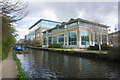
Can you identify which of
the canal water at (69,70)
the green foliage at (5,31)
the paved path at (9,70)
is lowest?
the canal water at (69,70)

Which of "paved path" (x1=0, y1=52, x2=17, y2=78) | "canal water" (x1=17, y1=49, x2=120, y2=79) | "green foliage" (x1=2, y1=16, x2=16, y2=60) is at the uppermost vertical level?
"green foliage" (x1=2, y1=16, x2=16, y2=60)

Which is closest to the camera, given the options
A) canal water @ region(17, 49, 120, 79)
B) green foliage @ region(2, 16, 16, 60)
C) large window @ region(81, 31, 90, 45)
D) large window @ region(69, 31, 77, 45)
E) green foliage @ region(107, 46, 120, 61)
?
green foliage @ region(2, 16, 16, 60)

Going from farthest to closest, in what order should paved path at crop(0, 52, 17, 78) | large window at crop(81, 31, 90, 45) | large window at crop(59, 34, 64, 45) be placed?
1. large window at crop(59, 34, 64, 45)
2. large window at crop(81, 31, 90, 45)
3. paved path at crop(0, 52, 17, 78)

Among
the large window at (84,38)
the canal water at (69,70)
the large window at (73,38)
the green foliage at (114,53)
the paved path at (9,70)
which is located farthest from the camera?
the large window at (73,38)

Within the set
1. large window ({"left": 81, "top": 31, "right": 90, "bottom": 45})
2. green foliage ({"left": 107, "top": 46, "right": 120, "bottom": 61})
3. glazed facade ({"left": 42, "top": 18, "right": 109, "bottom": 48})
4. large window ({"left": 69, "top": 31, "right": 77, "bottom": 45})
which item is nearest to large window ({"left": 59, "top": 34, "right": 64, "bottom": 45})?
glazed facade ({"left": 42, "top": 18, "right": 109, "bottom": 48})

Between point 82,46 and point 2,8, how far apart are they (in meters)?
35.1

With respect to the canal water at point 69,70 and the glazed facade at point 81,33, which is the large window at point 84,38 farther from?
the canal water at point 69,70

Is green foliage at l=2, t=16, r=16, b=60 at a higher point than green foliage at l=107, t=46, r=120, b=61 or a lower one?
higher

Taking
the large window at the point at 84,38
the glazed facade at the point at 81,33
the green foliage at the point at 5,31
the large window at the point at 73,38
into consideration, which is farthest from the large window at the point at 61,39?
the green foliage at the point at 5,31

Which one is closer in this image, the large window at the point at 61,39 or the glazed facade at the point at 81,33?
the glazed facade at the point at 81,33

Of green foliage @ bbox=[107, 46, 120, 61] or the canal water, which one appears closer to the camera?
the canal water

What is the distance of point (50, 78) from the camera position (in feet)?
25.5

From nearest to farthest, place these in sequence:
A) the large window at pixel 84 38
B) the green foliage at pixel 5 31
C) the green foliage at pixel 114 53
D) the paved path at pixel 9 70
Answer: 1. the green foliage at pixel 5 31
2. the paved path at pixel 9 70
3. the green foliage at pixel 114 53
4. the large window at pixel 84 38

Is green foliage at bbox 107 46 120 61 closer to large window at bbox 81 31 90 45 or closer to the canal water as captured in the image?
the canal water
